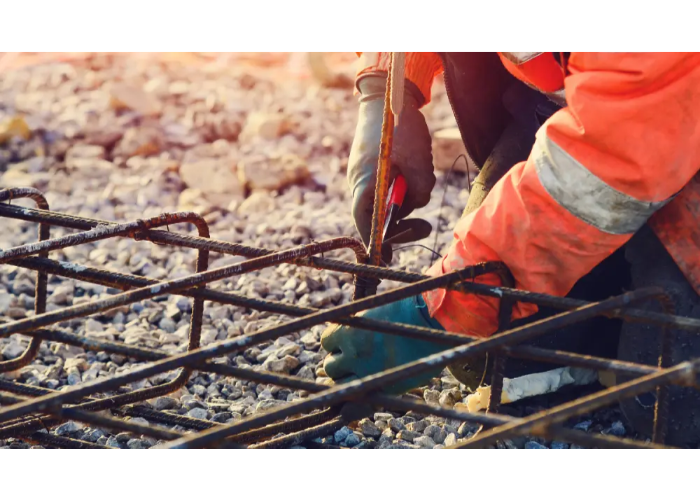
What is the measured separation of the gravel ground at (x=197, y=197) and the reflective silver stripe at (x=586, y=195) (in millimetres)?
754

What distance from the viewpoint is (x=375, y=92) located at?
2.96 m

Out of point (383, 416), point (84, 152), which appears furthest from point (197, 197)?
point (383, 416)

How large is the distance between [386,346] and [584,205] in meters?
0.72

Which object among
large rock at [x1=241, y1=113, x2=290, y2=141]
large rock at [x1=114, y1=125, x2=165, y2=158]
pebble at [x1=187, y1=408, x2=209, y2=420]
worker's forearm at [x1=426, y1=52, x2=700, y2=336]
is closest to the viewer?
worker's forearm at [x1=426, y1=52, x2=700, y2=336]

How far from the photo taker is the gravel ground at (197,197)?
2754mm

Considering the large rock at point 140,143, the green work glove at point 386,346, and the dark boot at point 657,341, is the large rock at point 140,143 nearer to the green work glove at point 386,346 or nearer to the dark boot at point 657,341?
the green work glove at point 386,346

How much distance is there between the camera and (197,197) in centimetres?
452

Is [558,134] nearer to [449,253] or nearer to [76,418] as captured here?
[449,253]

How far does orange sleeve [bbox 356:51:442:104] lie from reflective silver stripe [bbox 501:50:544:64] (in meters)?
0.81

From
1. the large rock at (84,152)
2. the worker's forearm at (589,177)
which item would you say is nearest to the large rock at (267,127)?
the large rock at (84,152)

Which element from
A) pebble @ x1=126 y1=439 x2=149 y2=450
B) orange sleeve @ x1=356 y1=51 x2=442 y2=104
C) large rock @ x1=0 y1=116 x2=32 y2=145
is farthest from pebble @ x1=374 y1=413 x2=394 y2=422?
large rock @ x1=0 y1=116 x2=32 y2=145

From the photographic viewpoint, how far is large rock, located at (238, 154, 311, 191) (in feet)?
15.3

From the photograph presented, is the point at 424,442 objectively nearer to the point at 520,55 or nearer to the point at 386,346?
the point at 386,346

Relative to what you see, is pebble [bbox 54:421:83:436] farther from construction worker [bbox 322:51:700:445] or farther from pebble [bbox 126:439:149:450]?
construction worker [bbox 322:51:700:445]
